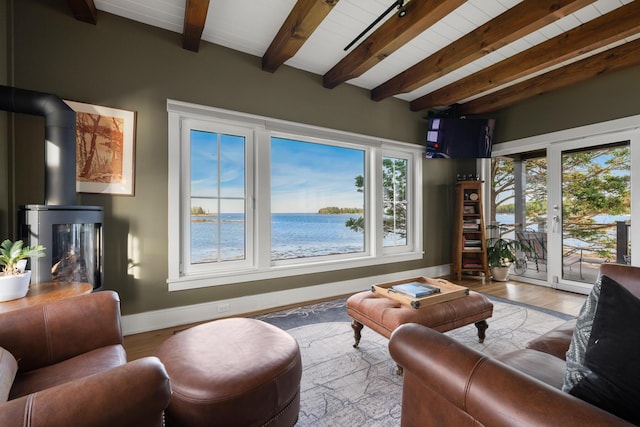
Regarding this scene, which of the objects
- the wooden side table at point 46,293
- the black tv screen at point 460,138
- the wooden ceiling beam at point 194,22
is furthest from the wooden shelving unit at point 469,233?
the wooden side table at point 46,293

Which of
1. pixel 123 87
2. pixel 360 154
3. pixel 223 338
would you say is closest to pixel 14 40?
pixel 123 87

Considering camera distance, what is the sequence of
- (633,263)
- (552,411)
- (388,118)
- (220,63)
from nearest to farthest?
(552,411) < (220,63) < (633,263) < (388,118)

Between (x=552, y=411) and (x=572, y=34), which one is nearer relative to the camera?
(x=552, y=411)

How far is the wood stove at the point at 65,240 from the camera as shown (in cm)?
176

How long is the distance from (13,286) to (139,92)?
1751 mm

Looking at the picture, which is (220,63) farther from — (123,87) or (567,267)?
(567,267)

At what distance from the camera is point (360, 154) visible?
12.8 feet

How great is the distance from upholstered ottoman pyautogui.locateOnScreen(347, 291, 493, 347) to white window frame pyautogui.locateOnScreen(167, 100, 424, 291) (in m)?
Result: 1.25

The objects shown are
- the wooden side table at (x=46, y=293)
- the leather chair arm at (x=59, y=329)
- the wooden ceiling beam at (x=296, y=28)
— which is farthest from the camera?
the wooden ceiling beam at (x=296, y=28)

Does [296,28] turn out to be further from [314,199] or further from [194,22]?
[314,199]

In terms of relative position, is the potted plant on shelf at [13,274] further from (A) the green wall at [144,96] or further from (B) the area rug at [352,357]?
(B) the area rug at [352,357]

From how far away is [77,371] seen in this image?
1.13 meters

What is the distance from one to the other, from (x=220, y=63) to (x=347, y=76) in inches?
52.7

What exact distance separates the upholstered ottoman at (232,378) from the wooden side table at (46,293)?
2.43ft
